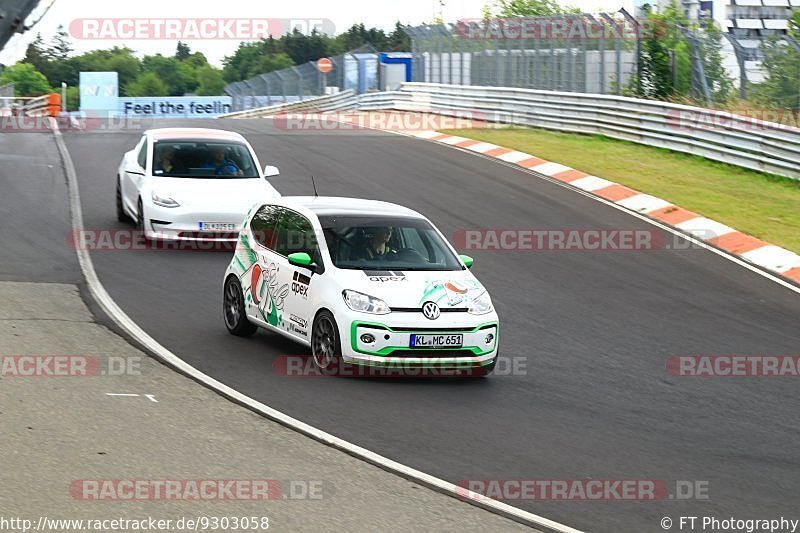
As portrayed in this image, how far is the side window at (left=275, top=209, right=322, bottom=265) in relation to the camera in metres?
11.2

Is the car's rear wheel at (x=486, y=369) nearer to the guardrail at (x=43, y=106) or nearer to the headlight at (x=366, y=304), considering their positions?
the headlight at (x=366, y=304)

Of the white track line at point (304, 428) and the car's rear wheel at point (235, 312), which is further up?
the car's rear wheel at point (235, 312)

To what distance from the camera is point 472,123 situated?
33500 millimetres

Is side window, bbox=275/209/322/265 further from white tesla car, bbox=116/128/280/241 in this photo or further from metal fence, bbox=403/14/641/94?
metal fence, bbox=403/14/641/94

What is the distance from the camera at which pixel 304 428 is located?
903 centimetres

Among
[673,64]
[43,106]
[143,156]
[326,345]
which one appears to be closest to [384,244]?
[326,345]

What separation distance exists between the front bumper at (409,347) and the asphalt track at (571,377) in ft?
0.83

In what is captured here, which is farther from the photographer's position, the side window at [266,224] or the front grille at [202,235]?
the front grille at [202,235]

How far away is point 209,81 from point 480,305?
156 meters

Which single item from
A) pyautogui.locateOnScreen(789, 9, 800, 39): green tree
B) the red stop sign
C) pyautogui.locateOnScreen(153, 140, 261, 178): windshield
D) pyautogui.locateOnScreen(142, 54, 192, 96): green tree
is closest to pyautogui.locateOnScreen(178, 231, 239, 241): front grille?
pyautogui.locateOnScreen(153, 140, 261, 178): windshield

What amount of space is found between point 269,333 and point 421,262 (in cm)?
235

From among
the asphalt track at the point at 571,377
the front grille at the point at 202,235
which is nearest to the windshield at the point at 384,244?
the asphalt track at the point at 571,377

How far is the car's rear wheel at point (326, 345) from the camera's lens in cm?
1053

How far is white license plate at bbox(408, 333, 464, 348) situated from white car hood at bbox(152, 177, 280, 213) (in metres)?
6.84
